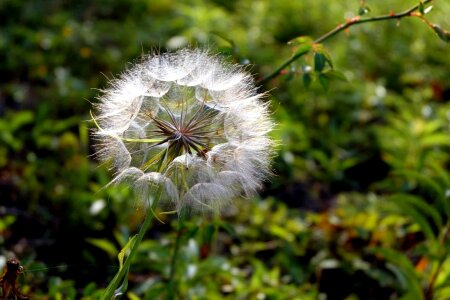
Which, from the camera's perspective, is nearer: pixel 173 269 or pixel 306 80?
pixel 306 80

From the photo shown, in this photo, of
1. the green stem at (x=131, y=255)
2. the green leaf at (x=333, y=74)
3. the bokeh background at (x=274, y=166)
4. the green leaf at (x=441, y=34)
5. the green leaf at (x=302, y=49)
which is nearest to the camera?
the green stem at (x=131, y=255)

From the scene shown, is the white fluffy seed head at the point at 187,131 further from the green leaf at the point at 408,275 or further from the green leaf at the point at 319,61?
the green leaf at the point at 408,275

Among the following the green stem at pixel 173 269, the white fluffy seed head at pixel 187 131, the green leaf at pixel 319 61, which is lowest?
the green stem at pixel 173 269

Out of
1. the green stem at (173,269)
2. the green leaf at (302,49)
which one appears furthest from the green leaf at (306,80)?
the green stem at (173,269)

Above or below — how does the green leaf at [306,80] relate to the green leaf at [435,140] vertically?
above

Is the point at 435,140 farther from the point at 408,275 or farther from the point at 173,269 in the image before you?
the point at 173,269

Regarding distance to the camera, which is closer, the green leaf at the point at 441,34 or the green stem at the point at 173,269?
the green leaf at the point at 441,34

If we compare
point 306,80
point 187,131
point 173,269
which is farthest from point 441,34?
point 173,269
